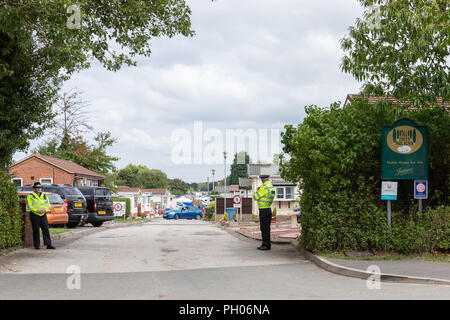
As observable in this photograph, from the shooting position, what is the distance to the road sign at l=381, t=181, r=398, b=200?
10922 millimetres

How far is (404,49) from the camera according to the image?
452 inches

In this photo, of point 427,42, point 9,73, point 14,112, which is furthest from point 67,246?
point 427,42

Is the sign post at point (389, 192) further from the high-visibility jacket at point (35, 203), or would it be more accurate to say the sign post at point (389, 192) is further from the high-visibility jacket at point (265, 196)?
the high-visibility jacket at point (35, 203)

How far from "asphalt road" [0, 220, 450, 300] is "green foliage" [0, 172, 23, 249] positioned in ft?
1.37

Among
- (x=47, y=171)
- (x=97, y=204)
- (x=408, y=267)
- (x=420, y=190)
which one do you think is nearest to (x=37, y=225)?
(x=408, y=267)

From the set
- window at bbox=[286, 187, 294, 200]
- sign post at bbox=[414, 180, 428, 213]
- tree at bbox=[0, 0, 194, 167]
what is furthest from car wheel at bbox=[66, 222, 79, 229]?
window at bbox=[286, 187, 294, 200]

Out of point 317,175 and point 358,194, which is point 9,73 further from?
point 358,194

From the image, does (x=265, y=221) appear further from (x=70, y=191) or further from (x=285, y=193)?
(x=285, y=193)

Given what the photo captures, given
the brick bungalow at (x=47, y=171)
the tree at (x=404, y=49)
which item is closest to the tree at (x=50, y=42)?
the tree at (x=404, y=49)

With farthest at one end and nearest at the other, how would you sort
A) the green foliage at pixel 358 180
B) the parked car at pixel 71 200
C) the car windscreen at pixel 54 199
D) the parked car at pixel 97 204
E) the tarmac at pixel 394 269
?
the parked car at pixel 97 204 < the parked car at pixel 71 200 < the car windscreen at pixel 54 199 < the green foliage at pixel 358 180 < the tarmac at pixel 394 269

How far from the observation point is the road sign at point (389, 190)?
10922 millimetres

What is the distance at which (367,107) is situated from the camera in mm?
11680

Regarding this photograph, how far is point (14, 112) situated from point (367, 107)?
28.8 ft

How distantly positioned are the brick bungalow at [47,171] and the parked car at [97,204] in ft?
51.2
